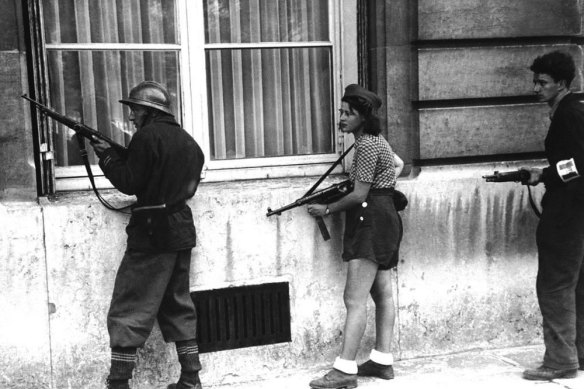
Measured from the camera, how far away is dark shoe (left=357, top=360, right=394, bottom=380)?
5520 mm

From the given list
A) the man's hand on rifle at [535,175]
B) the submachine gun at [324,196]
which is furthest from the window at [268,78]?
the man's hand on rifle at [535,175]

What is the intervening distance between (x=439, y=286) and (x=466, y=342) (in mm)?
471

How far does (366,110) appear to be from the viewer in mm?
5207

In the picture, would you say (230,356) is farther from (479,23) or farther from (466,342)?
(479,23)

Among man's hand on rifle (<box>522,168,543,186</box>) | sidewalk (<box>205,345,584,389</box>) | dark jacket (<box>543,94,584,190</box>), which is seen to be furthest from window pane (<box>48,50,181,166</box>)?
dark jacket (<box>543,94,584,190</box>)

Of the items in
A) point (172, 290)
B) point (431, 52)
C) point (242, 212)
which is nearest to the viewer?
point (172, 290)

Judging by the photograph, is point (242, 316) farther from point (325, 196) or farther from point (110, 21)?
point (110, 21)

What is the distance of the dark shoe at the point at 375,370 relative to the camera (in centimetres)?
552

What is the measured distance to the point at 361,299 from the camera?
5293 millimetres

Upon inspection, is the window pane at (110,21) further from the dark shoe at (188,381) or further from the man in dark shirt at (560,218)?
the man in dark shirt at (560,218)

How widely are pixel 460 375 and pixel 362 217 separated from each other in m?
1.29

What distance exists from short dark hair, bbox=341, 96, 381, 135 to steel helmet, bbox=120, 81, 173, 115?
111cm

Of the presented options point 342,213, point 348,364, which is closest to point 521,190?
point 342,213

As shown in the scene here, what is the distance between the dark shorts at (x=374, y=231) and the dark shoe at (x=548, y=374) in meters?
1.18
